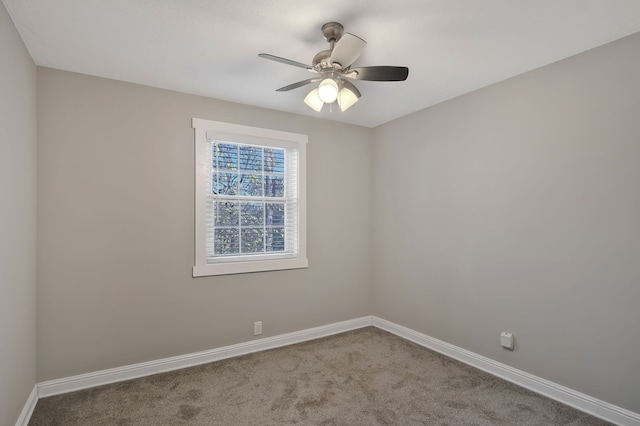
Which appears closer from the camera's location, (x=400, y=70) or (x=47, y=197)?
(x=400, y=70)

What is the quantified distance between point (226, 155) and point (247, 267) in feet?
3.77


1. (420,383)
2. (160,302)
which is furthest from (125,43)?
(420,383)

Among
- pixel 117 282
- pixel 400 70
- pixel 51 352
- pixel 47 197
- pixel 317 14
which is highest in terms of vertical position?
pixel 317 14

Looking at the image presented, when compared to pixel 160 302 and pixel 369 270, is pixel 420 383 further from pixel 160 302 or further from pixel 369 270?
pixel 160 302

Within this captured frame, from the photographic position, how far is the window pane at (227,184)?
3318 mm

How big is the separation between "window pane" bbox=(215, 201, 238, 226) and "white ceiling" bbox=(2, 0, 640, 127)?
1125mm

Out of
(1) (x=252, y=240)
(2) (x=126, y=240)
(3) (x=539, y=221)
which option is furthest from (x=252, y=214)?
(3) (x=539, y=221)

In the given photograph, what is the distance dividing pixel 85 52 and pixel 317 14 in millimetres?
1687

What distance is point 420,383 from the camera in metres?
2.72

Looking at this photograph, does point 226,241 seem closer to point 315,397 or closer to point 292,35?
point 315,397

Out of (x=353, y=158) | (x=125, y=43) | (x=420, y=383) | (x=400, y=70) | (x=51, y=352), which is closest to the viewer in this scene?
(x=400, y=70)

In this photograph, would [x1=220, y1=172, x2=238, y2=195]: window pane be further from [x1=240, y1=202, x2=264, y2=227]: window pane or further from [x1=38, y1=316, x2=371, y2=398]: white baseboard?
[x1=38, y1=316, x2=371, y2=398]: white baseboard

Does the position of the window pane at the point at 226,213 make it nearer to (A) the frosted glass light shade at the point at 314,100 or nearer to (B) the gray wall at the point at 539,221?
(A) the frosted glass light shade at the point at 314,100

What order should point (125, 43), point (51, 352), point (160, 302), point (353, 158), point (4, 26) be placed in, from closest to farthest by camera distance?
1. point (4, 26)
2. point (125, 43)
3. point (51, 352)
4. point (160, 302)
5. point (353, 158)
